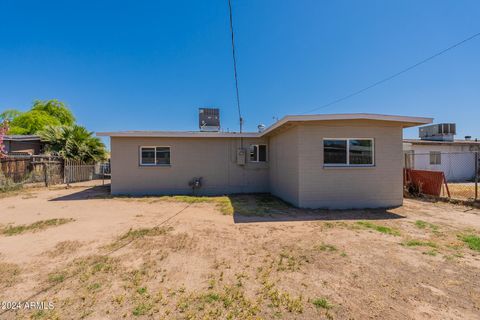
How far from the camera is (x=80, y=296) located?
2.39m

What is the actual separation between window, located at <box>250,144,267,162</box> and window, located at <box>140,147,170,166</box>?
402cm

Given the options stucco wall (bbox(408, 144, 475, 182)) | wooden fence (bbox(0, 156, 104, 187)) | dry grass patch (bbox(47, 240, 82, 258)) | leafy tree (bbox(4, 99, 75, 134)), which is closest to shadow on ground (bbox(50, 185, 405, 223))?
dry grass patch (bbox(47, 240, 82, 258))

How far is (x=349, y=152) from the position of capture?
6.84 metres

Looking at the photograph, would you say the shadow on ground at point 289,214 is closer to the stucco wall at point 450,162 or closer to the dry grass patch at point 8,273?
the dry grass patch at point 8,273

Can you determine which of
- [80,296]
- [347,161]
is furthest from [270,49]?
[80,296]

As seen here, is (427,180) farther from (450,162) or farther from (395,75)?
(450,162)

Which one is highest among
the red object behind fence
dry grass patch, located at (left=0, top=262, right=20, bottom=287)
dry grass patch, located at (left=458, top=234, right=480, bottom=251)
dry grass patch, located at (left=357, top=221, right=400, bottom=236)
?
the red object behind fence

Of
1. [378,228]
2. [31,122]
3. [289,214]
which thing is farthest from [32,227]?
[31,122]

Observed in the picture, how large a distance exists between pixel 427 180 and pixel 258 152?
22.9 feet

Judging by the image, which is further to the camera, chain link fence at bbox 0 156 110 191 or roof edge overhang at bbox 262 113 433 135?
chain link fence at bbox 0 156 110 191

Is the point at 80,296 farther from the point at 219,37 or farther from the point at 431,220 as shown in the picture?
the point at 219,37

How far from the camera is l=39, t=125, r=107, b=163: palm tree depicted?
48.0ft

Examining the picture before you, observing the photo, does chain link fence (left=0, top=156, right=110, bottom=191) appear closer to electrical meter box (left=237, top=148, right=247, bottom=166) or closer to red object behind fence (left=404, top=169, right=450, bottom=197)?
electrical meter box (left=237, top=148, right=247, bottom=166)

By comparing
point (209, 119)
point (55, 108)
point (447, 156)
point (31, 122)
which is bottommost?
point (447, 156)
